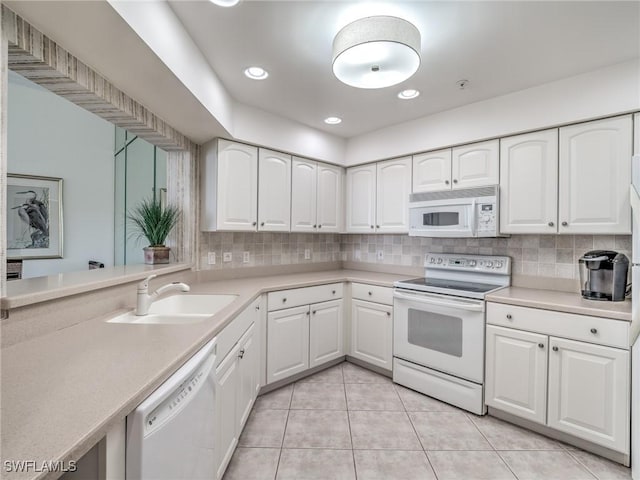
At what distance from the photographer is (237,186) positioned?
8.43ft

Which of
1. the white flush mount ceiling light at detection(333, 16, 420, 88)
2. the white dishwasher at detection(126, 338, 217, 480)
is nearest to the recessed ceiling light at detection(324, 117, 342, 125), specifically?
the white flush mount ceiling light at detection(333, 16, 420, 88)

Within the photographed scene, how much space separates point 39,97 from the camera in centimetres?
330

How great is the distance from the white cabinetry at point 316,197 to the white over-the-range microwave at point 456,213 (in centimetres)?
86

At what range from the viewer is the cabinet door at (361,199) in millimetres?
3262

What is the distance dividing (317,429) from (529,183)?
2.29 meters

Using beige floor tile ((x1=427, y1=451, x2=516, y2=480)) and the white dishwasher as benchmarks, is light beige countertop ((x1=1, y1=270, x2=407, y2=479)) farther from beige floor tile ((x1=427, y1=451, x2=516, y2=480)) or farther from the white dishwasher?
beige floor tile ((x1=427, y1=451, x2=516, y2=480))

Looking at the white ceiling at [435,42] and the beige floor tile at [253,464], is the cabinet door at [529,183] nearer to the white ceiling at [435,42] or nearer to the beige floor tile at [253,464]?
the white ceiling at [435,42]

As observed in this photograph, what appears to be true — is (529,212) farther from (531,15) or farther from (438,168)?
(531,15)

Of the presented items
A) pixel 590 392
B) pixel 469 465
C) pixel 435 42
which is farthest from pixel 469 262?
pixel 435 42

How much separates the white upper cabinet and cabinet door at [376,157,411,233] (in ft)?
4.20

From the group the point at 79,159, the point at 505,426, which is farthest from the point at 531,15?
the point at 79,159

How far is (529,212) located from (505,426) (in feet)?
4.93

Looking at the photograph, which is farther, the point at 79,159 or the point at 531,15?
the point at 79,159

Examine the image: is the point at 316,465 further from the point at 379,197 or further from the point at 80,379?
the point at 379,197
